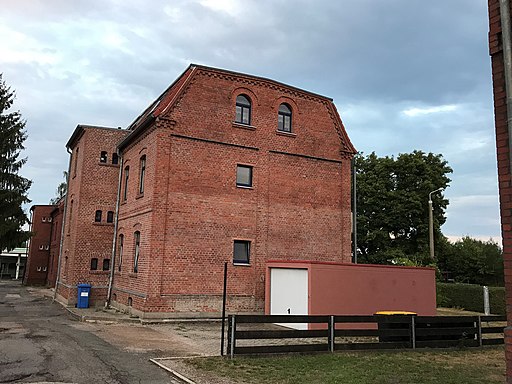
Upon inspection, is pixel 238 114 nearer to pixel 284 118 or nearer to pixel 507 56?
pixel 284 118

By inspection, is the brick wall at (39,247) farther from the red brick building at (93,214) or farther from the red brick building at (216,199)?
the red brick building at (216,199)

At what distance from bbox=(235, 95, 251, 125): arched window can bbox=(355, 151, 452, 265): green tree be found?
838 inches

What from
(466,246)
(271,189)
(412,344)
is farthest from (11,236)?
(466,246)

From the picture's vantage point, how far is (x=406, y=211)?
37375mm

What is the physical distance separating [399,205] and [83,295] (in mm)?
25847

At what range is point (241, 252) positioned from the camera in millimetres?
19531

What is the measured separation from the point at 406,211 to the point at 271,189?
20.6 meters

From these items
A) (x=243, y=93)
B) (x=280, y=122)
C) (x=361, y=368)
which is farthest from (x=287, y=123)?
(x=361, y=368)

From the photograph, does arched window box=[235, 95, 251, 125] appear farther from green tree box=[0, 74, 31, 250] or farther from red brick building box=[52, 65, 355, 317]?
green tree box=[0, 74, 31, 250]

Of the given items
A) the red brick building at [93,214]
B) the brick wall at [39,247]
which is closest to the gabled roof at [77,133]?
the red brick building at [93,214]

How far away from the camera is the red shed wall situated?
624 inches

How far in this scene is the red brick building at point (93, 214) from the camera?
23.5 metres

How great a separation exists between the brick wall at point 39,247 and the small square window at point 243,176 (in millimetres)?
33688

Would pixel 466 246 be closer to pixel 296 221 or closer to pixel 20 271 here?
pixel 296 221
